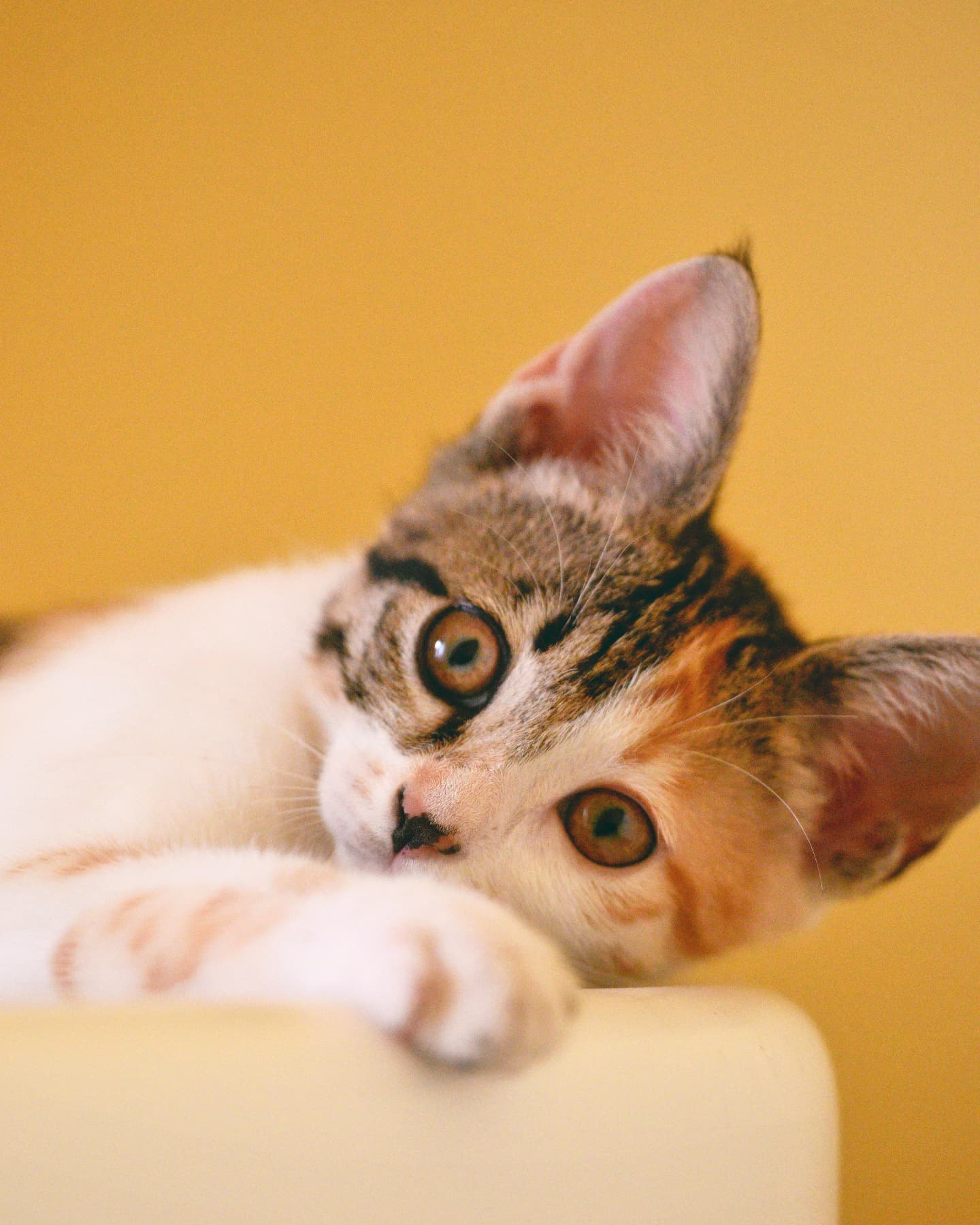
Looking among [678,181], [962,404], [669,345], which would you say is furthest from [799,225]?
[669,345]

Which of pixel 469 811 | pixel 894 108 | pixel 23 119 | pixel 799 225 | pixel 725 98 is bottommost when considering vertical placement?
pixel 469 811

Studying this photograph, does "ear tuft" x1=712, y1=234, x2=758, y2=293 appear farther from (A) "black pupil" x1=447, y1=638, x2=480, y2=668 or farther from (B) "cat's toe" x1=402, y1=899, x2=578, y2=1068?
(B) "cat's toe" x1=402, y1=899, x2=578, y2=1068

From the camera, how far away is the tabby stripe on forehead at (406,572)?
896mm

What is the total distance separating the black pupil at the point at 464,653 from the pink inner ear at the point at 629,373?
26cm

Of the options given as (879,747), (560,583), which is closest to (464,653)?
(560,583)

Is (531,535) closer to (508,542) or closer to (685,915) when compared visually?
(508,542)

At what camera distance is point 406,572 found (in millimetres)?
929

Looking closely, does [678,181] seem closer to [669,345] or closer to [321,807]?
[669,345]

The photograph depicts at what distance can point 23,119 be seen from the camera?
156cm

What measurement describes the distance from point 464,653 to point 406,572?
134 mm

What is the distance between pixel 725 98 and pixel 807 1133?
153cm

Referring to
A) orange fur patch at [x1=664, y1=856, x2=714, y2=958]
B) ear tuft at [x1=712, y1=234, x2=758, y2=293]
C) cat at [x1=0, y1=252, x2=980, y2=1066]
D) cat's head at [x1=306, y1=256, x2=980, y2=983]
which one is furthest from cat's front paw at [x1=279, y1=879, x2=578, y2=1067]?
ear tuft at [x1=712, y1=234, x2=758, y2=293]

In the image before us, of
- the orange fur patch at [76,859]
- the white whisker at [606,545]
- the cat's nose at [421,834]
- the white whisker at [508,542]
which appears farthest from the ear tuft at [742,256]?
the orange fur patch at [76,859]

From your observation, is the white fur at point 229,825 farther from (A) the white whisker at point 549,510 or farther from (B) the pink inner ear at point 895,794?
(B) the pink inner ear at point 895,794
